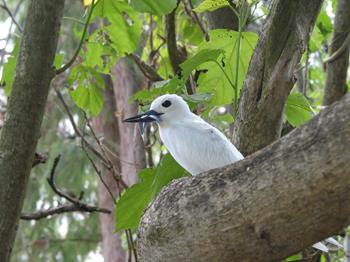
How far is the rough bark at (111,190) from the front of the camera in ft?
16.2

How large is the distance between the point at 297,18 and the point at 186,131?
467 mm

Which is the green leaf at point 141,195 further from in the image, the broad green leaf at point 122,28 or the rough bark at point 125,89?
the rough bark at point 125,89

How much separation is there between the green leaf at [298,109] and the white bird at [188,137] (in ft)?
0.93

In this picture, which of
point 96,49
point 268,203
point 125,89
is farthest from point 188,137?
point 125,89

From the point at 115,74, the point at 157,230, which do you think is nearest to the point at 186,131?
the point at 157,230

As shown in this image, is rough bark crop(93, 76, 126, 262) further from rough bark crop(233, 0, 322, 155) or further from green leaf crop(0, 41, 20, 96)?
rough bark crop(233, 0, 322, 155)

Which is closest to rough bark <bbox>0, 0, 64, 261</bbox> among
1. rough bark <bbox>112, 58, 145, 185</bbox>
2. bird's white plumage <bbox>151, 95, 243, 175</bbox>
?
bird's white plumage <bbox>151, 95, 243, 175</bbox>

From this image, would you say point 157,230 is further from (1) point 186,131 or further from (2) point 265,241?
(1) point 186,131

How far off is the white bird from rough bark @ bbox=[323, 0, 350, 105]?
103 cm

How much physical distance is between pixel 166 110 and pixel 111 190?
2.81m

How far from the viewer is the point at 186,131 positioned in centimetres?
212

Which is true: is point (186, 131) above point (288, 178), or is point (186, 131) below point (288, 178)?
above

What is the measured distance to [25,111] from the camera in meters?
2.03

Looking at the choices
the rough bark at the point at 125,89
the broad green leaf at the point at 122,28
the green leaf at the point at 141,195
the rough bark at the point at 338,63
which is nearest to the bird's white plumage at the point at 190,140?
the green leaf at the point at 141,195
